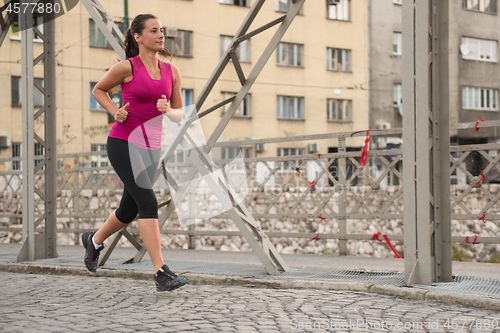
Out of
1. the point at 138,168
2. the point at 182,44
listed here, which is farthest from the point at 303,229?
the point at 182,44

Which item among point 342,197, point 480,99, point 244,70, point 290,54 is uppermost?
point 290,54

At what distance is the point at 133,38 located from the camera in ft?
17.3

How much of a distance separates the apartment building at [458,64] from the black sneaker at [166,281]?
34075 millimetres

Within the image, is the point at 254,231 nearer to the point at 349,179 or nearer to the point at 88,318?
the point at 88,318

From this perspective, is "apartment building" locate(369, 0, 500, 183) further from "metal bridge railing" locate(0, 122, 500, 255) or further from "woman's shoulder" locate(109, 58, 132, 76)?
"woman's shoulder" locate(109, 58, 132, 76)

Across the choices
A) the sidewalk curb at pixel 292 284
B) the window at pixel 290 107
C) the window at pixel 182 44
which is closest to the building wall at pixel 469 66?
the window at pixel 290 107

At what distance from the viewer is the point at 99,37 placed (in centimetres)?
3284

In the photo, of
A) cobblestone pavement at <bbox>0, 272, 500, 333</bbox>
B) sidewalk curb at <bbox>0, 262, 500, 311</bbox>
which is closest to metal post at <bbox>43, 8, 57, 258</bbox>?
sidewalk curb at <bbox>0, 262, 500, 311</bbox>

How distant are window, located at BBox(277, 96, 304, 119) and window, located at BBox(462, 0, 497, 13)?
42.7ft

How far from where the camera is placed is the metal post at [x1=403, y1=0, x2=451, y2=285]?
4938 millimetres

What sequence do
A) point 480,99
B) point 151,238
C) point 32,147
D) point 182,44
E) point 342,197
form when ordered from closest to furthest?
1. point 151,238
2. point 32,147
3. point 342,197
4. point 182,44
5. point 480,99

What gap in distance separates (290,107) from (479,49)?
533 inches

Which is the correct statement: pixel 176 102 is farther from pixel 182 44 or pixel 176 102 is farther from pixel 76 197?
pixel 182 44

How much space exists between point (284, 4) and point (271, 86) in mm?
5459
